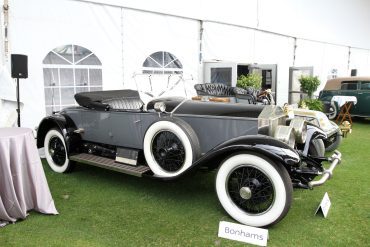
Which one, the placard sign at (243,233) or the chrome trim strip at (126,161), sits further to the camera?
the chrome trim strip at (126,161)

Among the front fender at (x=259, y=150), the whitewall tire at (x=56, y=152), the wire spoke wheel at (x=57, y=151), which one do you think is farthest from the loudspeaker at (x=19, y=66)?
the front fender at (x=259, y=150)

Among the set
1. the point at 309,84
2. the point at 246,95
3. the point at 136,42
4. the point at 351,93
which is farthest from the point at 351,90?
the point at 136,42

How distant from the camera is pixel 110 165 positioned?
3.41 m

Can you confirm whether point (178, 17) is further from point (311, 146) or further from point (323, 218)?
point (323, 218)

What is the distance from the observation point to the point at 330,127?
16.7ft

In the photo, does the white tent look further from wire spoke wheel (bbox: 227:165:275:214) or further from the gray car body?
wire spoke wheel (bbox: 227:165:275:214)

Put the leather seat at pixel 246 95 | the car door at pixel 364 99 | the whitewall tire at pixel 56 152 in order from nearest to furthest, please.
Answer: the whitewall tire at pixel 56 152 < the leather seat at pixel 246 95 < the car door at pixel 364 99

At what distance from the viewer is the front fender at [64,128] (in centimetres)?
392

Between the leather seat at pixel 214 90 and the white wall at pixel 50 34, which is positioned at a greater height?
the white wall at pixel 50 34

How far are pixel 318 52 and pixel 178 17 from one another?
7.73 meters

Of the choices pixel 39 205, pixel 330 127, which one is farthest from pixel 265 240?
pixel 330 127

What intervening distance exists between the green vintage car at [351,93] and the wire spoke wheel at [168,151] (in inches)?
268

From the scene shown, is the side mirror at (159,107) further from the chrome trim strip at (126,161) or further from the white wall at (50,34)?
the white wall at (50,34)

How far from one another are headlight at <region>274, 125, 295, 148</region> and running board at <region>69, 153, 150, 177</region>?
1334 millimetres
